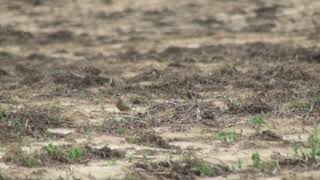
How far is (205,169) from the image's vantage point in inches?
238

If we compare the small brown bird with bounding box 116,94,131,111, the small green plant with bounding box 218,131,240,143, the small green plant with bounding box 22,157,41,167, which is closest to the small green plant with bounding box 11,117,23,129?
the small green plant with bounding box 22,157,41,167

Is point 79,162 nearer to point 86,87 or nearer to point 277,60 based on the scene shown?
point 86,87

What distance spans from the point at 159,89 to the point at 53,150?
3.24 metres

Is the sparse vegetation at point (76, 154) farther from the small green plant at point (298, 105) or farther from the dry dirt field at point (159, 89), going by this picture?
the small green plant at point (298, 105)

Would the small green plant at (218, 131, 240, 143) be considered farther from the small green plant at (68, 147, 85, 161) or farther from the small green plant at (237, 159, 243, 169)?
the small green plant at (68, 147, 85, 161)

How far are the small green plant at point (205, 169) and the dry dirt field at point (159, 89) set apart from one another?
0.01 metres

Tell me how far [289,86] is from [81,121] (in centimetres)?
293

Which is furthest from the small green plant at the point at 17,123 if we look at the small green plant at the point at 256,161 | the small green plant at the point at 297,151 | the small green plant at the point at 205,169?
the small green plant at the point at 297,151

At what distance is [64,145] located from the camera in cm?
679

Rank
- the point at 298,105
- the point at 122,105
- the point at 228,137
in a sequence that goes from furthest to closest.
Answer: the point at 122,105 < the point at 298,105 < the point at 228,137

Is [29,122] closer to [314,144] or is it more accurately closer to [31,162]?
[31,162]

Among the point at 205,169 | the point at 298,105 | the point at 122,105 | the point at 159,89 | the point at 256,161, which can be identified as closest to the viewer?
the point at 205,169

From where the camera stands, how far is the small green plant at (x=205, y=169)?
19.8 feet

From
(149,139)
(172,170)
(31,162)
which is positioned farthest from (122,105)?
(172,170)
